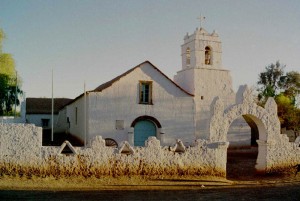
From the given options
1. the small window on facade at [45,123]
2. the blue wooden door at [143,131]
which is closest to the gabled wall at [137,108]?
the blue wooden door at [143,131]

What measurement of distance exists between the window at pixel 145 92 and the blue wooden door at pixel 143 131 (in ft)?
4.08

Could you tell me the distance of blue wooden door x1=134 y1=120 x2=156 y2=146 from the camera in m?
20.6

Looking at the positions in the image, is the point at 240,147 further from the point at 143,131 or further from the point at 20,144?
the point at 20,144

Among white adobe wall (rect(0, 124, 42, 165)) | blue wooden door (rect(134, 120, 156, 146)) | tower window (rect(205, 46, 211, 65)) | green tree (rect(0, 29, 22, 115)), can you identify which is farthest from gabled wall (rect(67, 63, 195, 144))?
green tree (rect(0, 29, 22, 115))

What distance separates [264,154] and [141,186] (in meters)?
6.37

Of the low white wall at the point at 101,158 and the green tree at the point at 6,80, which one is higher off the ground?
the green tree at the point at 6,80

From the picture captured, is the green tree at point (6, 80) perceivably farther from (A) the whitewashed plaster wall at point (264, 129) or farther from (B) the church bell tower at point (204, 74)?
(A) the whitewashed plaster wall at point (264, 129)

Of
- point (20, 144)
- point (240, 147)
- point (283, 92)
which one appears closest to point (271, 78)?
point (283, 92)

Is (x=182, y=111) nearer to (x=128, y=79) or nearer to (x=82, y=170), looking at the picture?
(x=128, y=79)

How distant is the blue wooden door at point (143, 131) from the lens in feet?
67.6

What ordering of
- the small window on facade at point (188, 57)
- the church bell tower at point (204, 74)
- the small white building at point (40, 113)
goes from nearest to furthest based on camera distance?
the church bell tower at point (204, 74) → the small window on facade at point (188, 57) → the small white building at point (40, 113)

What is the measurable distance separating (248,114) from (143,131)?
6838 mm

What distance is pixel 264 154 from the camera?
16266mm

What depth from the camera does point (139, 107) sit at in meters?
20.6
